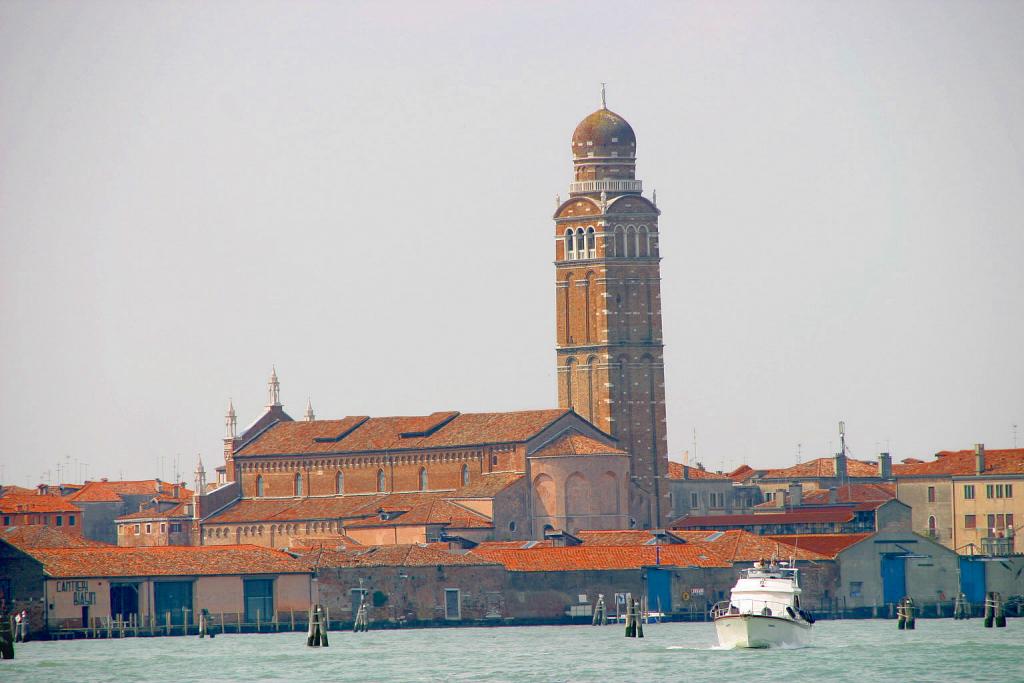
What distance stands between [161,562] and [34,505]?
48.6 metres

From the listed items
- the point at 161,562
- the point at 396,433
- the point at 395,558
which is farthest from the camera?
the point at 396,433

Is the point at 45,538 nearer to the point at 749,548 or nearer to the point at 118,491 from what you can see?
the point at 749,548

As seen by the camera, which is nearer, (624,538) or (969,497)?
(624,538)

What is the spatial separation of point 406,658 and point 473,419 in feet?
137

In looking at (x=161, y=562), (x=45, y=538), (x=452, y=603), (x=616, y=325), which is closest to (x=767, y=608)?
(x=452, y=603)

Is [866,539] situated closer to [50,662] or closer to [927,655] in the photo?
[927,655]

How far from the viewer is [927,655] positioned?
7512 cm

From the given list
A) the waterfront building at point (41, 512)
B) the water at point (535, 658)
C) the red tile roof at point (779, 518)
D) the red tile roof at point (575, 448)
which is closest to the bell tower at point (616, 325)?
the red tile roof at point (779, 518)

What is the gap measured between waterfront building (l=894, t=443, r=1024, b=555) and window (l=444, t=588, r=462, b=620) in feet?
100

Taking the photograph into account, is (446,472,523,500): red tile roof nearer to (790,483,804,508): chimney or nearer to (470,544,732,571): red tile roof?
(470,544,732,571): red tile roof

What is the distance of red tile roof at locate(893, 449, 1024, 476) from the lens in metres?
123

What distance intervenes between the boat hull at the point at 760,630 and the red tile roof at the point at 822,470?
59.4 metres

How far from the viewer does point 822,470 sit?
138125 mm

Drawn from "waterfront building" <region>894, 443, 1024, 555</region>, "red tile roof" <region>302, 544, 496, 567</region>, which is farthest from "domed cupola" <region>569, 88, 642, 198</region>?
"red tile roof" <region>302, 544, 496, 567</region>
